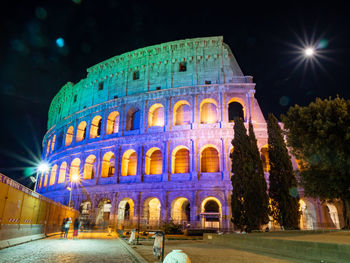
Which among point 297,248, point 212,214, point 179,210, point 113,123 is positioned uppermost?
point 113,123

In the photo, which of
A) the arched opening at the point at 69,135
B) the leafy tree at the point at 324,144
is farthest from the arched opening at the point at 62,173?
the leafy tree at the point at 324,144

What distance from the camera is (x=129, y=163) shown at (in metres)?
30.8

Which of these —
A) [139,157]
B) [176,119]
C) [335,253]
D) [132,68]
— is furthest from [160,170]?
[335,253]

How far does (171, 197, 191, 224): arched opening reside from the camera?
25.5m

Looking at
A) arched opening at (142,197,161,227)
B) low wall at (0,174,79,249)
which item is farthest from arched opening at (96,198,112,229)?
low wall at (0,174,79,249)

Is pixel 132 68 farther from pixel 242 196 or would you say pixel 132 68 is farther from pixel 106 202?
pixel 242 196

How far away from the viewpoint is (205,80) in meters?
29.2

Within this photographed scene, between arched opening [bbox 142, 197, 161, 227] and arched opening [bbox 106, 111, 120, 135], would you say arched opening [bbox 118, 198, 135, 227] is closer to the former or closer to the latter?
arched opening [bbox 142, 197, 161, 227]

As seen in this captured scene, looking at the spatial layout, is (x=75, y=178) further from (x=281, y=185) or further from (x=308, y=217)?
(x=308, y=217)

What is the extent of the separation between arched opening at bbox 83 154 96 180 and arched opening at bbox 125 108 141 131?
575 cm

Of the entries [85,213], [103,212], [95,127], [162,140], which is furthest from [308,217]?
[95,127]

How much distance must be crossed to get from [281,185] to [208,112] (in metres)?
11.3

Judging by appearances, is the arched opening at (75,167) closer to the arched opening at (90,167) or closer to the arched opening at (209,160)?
the arched opening at (90,167)

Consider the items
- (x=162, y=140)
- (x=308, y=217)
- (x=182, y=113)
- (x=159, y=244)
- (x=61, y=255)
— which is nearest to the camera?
(x=159, y=244)
